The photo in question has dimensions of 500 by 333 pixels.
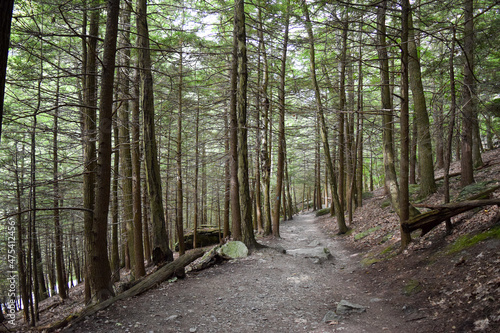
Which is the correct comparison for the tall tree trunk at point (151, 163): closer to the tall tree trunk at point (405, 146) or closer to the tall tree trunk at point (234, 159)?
the tall tree trunk at point (234, 159)

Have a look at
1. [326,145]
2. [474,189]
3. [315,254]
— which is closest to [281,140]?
[326,145]

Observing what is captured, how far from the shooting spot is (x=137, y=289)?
19.5 ft

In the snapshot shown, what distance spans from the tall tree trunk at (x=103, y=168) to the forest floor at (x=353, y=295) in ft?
2.28

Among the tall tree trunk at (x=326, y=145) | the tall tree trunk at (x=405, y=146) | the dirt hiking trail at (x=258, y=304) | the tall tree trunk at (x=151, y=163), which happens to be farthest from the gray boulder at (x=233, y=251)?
the tall tree trunk at (x=326, y=145)

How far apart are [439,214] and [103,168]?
693 centimetres

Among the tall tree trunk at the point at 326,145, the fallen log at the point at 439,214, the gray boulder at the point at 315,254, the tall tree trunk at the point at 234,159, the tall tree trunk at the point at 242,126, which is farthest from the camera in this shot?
the tall tree trunk at the point at 326,145

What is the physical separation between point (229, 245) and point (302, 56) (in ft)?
38.2

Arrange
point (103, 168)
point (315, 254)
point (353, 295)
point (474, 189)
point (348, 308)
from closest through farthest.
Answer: point (348, 308) → point (103, 168) → point (353, 295) → point (474, 189) → point (315, 254)

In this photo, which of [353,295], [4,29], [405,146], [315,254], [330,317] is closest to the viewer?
[4,29]

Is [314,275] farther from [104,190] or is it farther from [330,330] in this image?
[104,190]

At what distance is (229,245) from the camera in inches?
358

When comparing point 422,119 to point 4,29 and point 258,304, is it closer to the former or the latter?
point 258,304

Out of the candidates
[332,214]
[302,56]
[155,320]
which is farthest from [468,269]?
[332,214]

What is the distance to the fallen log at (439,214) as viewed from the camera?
5375 mm
